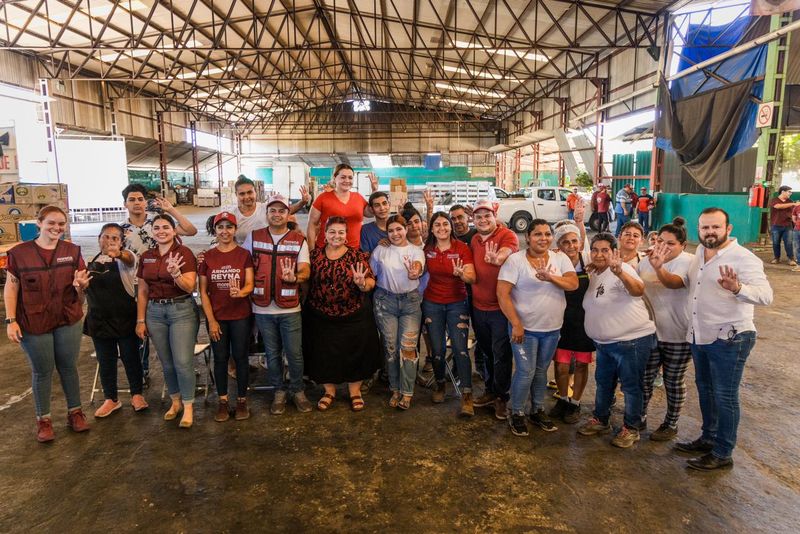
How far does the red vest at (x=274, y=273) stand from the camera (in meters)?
3.76

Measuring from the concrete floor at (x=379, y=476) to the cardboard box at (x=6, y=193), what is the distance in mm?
7271

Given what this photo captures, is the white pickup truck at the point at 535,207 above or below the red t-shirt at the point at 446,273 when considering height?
above

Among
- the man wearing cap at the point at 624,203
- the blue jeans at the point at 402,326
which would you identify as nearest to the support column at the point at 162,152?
the man wearing cap at the point at 624,203

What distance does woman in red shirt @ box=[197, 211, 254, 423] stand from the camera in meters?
3.67

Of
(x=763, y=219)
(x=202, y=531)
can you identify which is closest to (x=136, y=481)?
(x=202, y=531)

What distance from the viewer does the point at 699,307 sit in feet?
9.80

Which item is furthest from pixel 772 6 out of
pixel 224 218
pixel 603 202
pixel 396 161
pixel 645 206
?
pixel 396 161

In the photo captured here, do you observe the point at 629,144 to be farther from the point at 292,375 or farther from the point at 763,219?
the point at 292,375

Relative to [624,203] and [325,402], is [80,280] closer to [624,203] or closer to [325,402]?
[325,402]

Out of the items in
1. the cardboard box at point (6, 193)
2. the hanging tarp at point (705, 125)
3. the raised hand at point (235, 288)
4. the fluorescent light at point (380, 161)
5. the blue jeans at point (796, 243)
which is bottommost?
the blue jeans at point (796, 243)

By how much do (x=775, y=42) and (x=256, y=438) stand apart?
12.5m

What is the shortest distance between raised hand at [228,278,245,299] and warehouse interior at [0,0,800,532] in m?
1.03

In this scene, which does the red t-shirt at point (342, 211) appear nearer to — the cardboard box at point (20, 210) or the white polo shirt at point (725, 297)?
the white polo shirt at point (725, 297)

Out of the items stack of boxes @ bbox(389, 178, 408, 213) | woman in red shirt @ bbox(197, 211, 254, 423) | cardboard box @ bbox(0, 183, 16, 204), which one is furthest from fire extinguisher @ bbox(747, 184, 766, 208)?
cardboard box @ bbox(0, 183, 16, 204)
